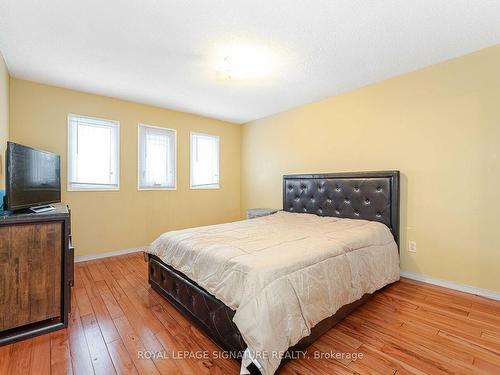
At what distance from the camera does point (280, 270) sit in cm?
142

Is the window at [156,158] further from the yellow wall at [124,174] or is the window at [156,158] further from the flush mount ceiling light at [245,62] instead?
the flush mount ceiling light at [245,62]

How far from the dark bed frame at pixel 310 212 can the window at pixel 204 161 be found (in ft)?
4.80

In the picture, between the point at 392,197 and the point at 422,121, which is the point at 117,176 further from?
the point at 422,121

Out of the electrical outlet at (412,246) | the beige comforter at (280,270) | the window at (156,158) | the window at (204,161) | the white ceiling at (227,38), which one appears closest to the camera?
the beige comforter at (280,270)

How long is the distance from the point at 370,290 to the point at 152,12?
2.77m

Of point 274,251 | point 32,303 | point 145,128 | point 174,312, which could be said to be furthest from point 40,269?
point 145,128

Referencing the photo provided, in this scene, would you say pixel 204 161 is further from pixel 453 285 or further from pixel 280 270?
pixel 453 285

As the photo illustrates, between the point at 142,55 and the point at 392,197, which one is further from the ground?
the point at 142,55

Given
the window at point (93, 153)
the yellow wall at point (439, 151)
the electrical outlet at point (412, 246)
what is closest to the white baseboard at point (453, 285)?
the yellow wall at point (439, 151)

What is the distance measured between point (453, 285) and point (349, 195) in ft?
4.37

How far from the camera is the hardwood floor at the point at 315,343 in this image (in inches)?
55.7

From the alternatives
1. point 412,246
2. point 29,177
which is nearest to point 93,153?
point 29,177

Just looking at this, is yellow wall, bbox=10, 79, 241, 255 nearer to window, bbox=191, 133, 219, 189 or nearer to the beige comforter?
window, bbox=191, 133, 219, 189

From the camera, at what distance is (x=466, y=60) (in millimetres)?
2332
